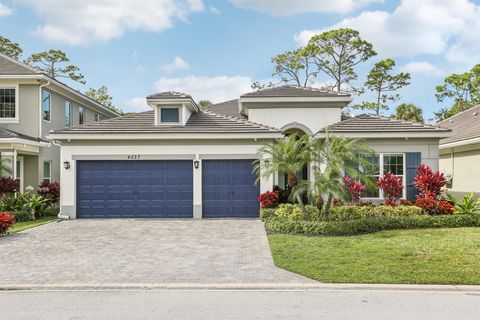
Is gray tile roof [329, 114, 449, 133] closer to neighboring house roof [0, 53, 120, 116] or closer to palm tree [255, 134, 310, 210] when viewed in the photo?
palm tree [255, 134, 310, 210]

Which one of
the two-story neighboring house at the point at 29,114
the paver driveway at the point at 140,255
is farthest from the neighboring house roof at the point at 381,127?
the two-story neighboring house at the point at 29,114

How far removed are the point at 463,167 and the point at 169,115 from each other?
15.3 m

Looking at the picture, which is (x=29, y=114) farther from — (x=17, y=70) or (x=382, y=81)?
(x=382, y=81)

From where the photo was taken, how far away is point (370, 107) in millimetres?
40250

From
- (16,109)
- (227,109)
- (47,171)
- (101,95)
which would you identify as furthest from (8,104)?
(101,95)

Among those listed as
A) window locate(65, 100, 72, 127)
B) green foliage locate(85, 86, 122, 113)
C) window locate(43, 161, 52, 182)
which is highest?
green foliage locate(85, 86, 122, 113)

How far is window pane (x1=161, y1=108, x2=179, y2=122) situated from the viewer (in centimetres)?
1886

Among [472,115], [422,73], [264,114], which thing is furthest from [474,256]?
[422,73]

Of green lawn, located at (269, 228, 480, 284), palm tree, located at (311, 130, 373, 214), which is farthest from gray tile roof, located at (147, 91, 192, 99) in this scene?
green lawn, located at (269, 228, 480, 284)

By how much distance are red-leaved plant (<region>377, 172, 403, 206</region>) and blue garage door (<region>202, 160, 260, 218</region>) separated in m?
4.93

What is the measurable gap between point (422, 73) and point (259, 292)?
35.6 m

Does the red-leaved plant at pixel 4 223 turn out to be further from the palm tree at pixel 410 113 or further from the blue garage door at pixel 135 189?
the palm tree at pixel 410 113

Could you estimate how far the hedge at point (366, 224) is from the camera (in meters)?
13.2

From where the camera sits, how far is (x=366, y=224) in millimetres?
13820
